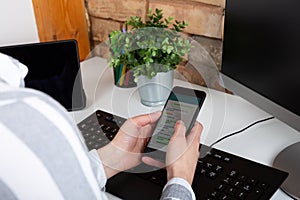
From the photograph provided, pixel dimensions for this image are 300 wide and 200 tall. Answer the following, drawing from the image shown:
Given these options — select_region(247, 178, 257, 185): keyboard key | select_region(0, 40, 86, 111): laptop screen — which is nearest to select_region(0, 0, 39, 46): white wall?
select_region(0, 40, 86, 111): laptop screen

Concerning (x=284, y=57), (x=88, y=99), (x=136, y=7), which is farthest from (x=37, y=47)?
(x=284, y=57)

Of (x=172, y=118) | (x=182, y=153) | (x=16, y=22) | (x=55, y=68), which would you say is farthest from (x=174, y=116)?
(x=16, y=22)

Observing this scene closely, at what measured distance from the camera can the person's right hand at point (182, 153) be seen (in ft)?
1.90

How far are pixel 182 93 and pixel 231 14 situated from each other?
0.56ft

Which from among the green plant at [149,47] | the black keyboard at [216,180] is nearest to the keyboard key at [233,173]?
the black keyboard at [216,180]

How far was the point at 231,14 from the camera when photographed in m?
0.73

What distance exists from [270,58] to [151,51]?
0.84 ft

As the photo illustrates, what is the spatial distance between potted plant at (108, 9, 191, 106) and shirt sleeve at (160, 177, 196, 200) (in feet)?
1.13

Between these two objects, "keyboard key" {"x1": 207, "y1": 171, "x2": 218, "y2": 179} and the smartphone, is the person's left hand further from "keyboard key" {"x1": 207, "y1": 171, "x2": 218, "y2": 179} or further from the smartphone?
"keyboard key" {"x1": 207, "y1": 171, "x2": 218, "y2": 179}

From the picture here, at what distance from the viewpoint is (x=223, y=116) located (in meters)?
0.86

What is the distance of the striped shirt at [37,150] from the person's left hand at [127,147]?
313 millimetres

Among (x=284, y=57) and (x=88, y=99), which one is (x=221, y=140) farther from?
(x=88, y=99)

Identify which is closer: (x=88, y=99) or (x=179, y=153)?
(x=179, y=153)

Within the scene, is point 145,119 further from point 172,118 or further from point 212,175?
point 212,175
